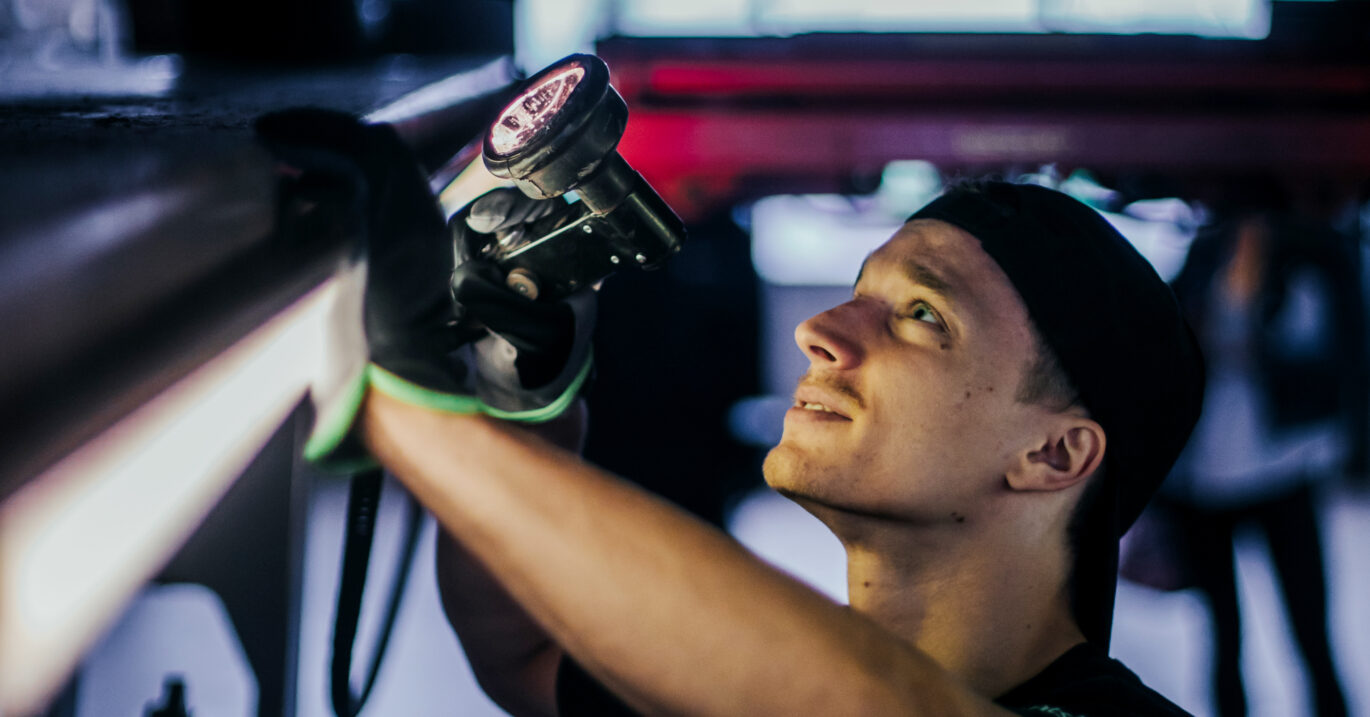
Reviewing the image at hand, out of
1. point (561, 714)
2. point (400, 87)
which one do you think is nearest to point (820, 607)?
point (400, 87)

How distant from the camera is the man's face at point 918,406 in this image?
0.95 meters

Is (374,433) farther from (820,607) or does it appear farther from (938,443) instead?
(938,443)

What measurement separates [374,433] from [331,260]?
0.49ft

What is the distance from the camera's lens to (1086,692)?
830 mm

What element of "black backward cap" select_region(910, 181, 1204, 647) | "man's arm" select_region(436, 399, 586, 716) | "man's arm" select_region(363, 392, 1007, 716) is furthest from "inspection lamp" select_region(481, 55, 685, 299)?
"man's arm" select_region(436, 399, 586, 716)

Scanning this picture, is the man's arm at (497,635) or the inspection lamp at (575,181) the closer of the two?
the inspection lamp at (575,181)

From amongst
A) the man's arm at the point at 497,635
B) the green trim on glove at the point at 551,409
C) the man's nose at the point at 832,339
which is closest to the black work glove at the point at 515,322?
the green trim on glove at the point at 551,409

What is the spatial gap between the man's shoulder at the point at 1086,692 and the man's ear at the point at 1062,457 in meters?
0.15

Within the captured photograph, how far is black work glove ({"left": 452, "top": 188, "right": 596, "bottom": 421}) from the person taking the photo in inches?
27.2

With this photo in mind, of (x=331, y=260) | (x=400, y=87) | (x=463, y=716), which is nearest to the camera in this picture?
(x=331, y=260)

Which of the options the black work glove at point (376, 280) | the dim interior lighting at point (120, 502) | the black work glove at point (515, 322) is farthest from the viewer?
the black work glove at point (515, 322)

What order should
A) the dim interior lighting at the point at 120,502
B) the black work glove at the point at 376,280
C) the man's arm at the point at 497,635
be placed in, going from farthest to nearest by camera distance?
the man's arm at the point at 497,635 < the black work glove at the point at 376,280 < the dim interior lighting at the point at 120,502

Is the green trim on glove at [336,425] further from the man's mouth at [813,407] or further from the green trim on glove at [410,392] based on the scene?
the man's mouth at [813,407]

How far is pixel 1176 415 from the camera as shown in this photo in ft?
3.30
